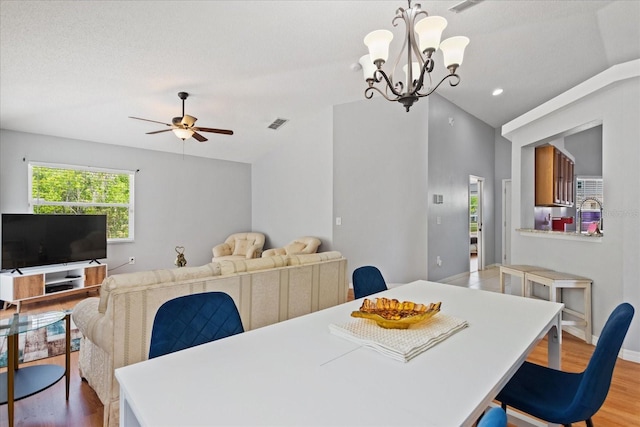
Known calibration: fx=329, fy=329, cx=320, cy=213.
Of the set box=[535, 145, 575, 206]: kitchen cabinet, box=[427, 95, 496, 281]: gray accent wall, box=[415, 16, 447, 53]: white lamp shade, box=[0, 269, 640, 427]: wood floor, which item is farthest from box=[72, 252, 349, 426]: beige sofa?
box=[535, 145, 575, 206]: kitchen cabinet

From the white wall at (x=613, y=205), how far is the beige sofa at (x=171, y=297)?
238 centimetres

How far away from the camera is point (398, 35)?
3.32 meters

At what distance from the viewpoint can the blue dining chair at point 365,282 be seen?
2.26 m

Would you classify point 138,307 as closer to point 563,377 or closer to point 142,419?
point 142,419

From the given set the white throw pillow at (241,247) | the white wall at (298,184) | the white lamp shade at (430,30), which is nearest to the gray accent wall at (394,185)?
the white wall at (298,184)

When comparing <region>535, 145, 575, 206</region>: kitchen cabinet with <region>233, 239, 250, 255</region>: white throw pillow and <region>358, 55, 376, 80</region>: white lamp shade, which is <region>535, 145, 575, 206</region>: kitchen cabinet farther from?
<region>233, 239, 250, 255</region>: white throw pillow

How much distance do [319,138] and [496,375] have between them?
497cm

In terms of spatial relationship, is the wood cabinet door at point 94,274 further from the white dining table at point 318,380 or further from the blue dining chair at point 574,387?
the blue dining chair at point 574,387

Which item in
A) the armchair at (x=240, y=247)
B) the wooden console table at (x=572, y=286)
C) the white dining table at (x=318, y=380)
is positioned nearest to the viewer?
the white dining table at (x=318, y=380)

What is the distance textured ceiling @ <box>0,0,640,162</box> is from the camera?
9.08 feet

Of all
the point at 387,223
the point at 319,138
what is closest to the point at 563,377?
the point at 387,223

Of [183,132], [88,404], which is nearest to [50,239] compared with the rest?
[183,132]

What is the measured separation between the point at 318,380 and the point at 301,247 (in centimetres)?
446

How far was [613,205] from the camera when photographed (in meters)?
2.90
